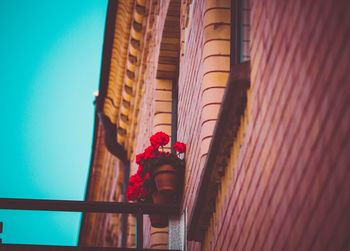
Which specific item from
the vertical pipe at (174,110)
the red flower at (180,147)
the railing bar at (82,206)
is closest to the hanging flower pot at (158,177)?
the red flower at (180,147)

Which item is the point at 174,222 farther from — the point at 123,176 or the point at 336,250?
the point at 123,176

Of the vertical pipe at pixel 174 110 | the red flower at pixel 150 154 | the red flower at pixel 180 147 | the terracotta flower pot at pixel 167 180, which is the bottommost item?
the terracotta flower pot at pixel 167 180

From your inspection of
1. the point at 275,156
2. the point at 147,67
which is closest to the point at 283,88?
the point at 275,156

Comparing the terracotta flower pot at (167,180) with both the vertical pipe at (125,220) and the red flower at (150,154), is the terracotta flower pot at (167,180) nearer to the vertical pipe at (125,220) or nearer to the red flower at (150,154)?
the red flower at (150,154)

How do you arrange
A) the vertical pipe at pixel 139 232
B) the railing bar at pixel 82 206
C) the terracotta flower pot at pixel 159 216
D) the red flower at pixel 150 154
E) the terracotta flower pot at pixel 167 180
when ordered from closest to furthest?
the railing bar at pixel 82 206 → the vertical pipe at pixel 139 232 → the terracotta flower pot at pixel 167 180 → the terracotta flower pot at pixel 159 216 → the red flower at pixel 150 154

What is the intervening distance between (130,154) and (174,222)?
606 cm

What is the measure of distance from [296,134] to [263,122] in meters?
0.76

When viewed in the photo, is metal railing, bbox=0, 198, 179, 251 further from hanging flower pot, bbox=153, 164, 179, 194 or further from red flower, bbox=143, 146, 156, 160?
red flower, bbox=143, 146, 156, 160

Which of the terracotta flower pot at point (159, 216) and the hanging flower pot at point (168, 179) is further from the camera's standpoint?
the terracotta flower pot at point (159, 216)

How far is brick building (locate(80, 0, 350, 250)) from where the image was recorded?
15.0 ft

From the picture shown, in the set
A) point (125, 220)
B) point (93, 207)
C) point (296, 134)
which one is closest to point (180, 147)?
point (93, 207)

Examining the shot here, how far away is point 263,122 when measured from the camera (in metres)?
5.89

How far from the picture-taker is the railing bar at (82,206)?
9406 mm

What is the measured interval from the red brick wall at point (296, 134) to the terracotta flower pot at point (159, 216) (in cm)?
317
